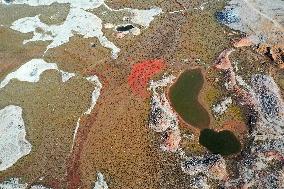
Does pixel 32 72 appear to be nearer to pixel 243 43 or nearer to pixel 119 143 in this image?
pixel 119 143

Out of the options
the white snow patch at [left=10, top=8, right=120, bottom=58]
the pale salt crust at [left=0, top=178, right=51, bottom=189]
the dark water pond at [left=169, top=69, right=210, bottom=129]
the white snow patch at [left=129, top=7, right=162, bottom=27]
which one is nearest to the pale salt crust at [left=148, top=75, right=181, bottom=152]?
the dark water pond at [left=169, top=69, right=210, bottom=129]

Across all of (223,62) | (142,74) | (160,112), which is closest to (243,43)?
(223,62)

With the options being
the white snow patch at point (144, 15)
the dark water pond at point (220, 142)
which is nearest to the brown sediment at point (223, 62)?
the dark water pond at point (220, 142)

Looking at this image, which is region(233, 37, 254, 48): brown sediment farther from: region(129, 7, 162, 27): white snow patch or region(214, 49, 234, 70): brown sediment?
region(129, 7, 162, 27): white snow patch

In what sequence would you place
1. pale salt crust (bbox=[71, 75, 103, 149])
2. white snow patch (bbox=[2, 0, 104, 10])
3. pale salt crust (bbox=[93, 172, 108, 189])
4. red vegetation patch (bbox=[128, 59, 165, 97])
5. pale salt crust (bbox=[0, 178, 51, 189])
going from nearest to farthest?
1. pale salt crust (bbox=[93, 172, 108, 189])
2. pale salt crust (bbox=[0, 178, 51, 189])
3. pale salt crust (bbox=[71, 75, 103, 149])
4. red vegetation patch (bbox=[128, 59, 165, 97])
5. white snow patch (bbox=[2, 0, 104, 10])

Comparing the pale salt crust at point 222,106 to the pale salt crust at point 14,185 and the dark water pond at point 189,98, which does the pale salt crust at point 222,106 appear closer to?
the dark water pond at point 189,98
